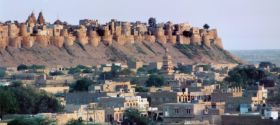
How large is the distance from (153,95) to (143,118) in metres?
10.2

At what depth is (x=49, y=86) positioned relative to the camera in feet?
217

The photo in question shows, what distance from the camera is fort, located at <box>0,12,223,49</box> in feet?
336

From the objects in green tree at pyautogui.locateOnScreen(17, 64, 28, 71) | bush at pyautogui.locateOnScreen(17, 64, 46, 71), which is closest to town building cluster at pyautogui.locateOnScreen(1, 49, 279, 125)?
green tree at pyautogui.locateOnScreen(17, 64, 28, 71)

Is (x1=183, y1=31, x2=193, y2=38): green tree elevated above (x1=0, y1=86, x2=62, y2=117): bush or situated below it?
above

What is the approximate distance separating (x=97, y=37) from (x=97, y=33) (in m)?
1.97

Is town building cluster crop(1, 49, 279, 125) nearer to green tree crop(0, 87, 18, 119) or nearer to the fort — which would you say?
green tree crop(0, 87, 18, 119)

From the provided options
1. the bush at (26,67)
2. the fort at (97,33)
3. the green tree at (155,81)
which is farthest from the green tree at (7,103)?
the fort at (97,33)

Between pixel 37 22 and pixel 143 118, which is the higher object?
pixel 37 22

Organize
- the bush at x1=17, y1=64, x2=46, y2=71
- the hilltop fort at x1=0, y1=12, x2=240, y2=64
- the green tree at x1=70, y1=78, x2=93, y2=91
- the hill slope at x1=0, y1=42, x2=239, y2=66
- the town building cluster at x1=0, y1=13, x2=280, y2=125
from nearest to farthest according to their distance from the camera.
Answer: the town building cluster at x1=0, y1=13, x2=280, y2=125 < the green tree at x1=70, y1=78, x2=93, y2=91 < the bush at x1=17, y1=64, x2=46, y2=71 < the hill slope at x1=0, y1=42, x2=239, y2=66 < the hilltop fort at x1=0, y1=12, x2=240, y2=64

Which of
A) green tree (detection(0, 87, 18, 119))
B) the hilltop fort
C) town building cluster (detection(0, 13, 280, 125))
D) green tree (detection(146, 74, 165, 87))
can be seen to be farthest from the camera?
the hilltop fort

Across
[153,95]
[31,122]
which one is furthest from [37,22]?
[31,122]

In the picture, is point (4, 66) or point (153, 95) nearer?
point (153, 95)

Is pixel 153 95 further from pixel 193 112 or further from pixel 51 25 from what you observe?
pixel 51 25

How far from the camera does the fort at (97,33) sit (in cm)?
10250
